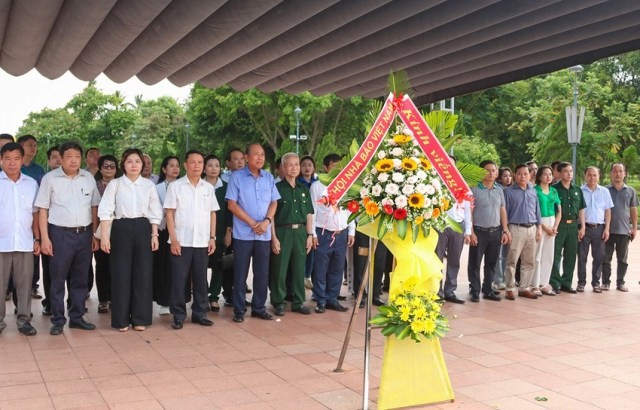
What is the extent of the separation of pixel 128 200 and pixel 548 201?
544cm

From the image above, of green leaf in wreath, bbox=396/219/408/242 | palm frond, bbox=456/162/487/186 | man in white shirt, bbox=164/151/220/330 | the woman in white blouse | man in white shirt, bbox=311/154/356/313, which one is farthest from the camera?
man in white shirt, bbox=311/154/356/313

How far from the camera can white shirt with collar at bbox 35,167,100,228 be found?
5879mm

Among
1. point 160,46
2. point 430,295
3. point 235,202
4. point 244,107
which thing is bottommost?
point 430,295

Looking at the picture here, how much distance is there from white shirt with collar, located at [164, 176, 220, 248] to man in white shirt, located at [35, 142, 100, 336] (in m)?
0.77

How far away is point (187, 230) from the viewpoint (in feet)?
20.6

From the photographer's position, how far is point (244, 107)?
2852 centimetres

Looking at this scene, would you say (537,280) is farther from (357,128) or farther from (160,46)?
(357,128)

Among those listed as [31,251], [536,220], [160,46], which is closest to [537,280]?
[536,220]

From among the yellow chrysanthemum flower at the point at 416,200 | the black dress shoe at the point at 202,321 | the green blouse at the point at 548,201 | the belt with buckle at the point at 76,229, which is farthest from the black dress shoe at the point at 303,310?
the green blouse at the point at 548,201

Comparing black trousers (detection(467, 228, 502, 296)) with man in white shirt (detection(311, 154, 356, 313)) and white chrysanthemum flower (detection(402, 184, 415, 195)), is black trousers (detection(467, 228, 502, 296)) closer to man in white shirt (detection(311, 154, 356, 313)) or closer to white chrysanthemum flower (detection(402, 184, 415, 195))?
man in white shirt (detection(311, 154, 356, 313))

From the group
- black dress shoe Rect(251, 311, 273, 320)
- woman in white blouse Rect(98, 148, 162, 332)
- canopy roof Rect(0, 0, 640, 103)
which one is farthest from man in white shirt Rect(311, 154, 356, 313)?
woman in white blouse Rect(98, 148, 162, 332)

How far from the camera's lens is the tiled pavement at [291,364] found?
4238 millimetres

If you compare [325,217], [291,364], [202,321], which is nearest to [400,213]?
[291,364]

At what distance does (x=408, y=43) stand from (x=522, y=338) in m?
3.73
